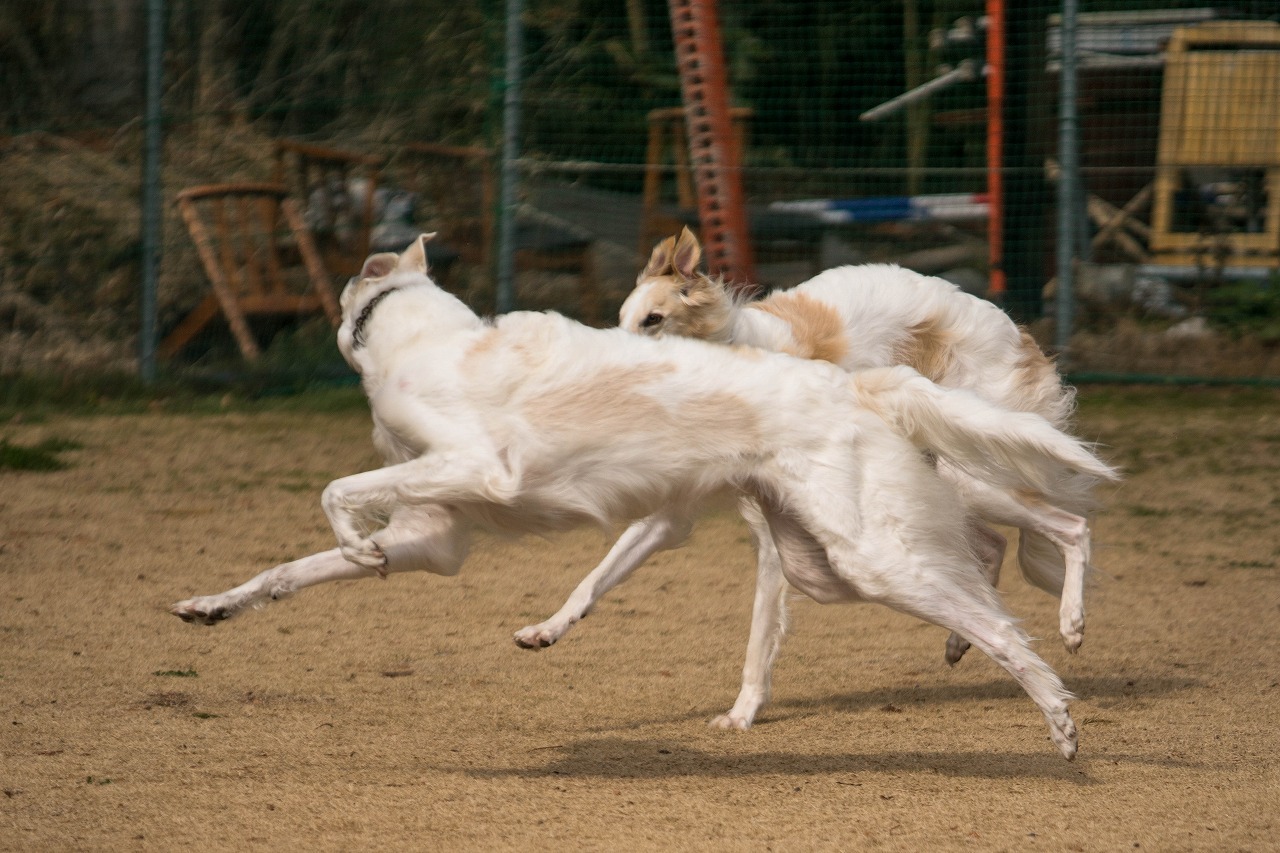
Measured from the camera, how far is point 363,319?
13.9 feet

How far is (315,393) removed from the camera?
33.0ft

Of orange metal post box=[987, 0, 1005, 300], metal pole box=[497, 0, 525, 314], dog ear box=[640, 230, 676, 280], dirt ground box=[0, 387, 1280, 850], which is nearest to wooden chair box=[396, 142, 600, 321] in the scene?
metal pole box=[497, 0, 525, 314]

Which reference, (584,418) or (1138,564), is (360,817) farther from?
(1138,564)

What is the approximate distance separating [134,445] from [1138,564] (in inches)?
211

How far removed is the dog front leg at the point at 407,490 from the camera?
3846 mm

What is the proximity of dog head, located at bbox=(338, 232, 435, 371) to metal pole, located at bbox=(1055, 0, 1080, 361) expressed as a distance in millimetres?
6292

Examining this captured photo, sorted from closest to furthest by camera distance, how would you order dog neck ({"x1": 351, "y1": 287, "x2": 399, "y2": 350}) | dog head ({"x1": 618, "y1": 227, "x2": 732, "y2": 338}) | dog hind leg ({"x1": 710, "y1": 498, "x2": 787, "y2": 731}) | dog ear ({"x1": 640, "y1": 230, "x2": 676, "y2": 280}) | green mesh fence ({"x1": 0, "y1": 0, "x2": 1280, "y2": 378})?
dog neck ({"x1": 351, "y1": 287, "x2": 399, "y2": 350}), dog hind leg ({"x1": 710, "y1": 498, "x2": 787, "y2": 731}), dog head ({"x1": 618, "y1": 227, "x2": 732, "y2": 338}), dog ear ({"x1": 640, "y1": 230, "x2": 676, "y2": 280}), green mesh fence ({"x1": 0, "y1": 0, "x2": 1280, "y2": 378})

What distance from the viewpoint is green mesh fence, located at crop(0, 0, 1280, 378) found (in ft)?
33.1

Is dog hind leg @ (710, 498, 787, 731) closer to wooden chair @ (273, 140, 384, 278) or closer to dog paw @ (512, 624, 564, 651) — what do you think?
dog paw @ (512, 624, 564, 651)

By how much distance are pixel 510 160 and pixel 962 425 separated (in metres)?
6.23

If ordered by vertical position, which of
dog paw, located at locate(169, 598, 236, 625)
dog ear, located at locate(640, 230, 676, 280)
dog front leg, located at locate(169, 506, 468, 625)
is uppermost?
dog ear, located at locate(640, 230, 676, 280)

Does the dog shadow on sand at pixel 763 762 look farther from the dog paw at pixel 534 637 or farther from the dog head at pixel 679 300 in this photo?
the dog head at pixel 679 300

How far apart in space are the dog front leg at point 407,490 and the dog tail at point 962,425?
98 centimetres

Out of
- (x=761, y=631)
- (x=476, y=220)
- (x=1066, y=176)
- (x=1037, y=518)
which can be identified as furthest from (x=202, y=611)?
(x=1066, y=176)
